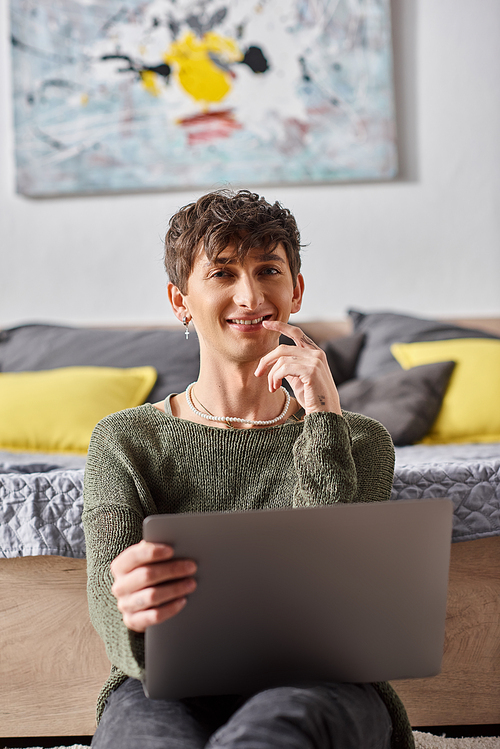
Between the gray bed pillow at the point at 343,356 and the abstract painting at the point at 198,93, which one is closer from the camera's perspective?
the gray bed pillow at the point at 343,356

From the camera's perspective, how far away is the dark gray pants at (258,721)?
2.38 ft

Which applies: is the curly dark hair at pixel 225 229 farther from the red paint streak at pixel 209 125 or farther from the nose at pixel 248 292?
the red paint streak at pixel 209 125

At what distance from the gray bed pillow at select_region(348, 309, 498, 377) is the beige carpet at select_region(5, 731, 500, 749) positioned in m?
1.08

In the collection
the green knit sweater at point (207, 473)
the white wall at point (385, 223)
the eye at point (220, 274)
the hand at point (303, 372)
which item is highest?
the white wall at point (385, 223)

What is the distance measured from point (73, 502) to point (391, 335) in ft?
4.37

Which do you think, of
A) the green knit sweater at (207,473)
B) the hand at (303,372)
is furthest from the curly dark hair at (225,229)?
the green knit sweater at (207,473)

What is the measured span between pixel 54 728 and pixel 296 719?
2.23 feet

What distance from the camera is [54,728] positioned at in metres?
1.20

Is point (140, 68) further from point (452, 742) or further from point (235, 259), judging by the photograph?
point (452, 742)

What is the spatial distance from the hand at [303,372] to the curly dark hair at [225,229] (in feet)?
0.46

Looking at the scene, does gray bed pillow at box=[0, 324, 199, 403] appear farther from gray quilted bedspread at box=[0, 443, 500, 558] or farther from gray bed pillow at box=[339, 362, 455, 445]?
gray quilted bedspread at box=[0, 443, 500, 558]

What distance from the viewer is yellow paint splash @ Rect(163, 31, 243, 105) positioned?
2506 millimetres

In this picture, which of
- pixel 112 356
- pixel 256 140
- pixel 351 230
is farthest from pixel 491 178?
pixel 112 356

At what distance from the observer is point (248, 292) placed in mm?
1030
